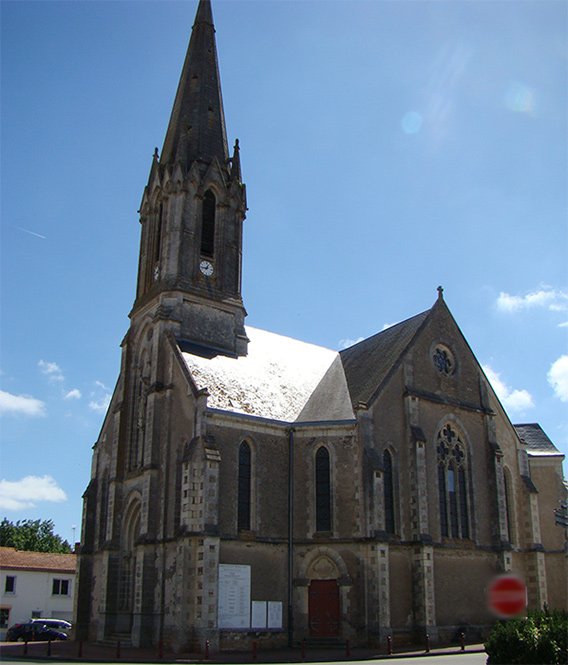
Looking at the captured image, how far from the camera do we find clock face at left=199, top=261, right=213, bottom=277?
3562cm

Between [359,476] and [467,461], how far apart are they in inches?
287

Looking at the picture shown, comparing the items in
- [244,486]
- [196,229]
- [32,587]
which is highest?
[196,229]

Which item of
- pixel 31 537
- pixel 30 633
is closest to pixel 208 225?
pixel 30 633

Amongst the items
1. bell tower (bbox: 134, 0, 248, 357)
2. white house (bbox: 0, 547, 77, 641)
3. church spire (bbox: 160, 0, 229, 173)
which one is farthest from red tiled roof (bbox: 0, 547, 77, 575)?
church spire (bbox: 160, 0, 229, 173)

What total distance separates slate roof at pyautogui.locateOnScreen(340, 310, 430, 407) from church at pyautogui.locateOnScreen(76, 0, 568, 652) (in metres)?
0.16

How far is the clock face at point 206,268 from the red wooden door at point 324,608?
16624 mm

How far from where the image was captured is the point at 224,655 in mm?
23906

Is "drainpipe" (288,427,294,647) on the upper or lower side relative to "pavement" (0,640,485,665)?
upper

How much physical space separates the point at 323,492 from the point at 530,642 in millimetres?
14120

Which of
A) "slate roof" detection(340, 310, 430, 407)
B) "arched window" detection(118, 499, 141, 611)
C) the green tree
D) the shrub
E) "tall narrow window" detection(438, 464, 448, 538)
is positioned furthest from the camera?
the green tree

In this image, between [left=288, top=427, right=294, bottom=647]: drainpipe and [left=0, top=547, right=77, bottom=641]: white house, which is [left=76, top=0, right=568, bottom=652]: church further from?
[left=0, top=547, right=77, bottom=641]: white house

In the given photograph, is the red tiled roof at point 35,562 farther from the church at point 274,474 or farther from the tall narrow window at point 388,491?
the tall narrow window at point 388,491

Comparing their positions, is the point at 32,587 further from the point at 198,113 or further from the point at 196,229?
the point at 198,113

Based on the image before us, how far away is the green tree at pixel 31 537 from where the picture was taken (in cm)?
7681
